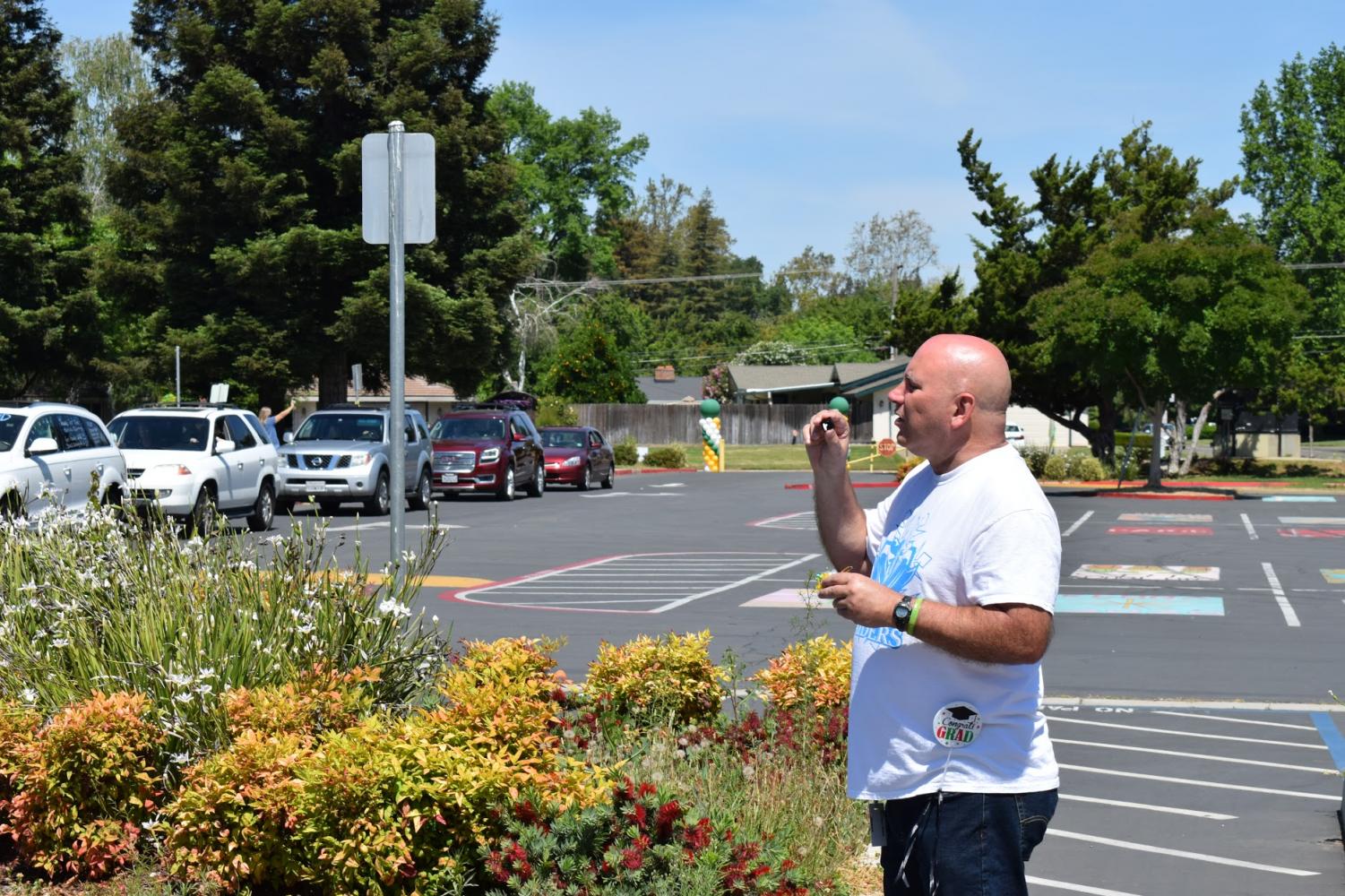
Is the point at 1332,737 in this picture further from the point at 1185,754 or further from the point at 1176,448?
the point at 1176,448

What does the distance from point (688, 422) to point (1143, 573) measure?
204ft

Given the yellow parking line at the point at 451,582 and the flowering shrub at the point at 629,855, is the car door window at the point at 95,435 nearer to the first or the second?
the yellow parking line at the point at 451,582

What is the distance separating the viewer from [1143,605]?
15.7m

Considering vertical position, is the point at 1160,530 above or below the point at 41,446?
below

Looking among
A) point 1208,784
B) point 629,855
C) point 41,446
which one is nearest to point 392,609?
point 629,855

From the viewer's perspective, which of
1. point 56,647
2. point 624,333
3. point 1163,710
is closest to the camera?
point 56,647

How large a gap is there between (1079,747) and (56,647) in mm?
5481

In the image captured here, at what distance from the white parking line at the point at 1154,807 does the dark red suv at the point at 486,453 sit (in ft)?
81.9

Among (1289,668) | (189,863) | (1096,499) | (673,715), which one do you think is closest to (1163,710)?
(1289,668)

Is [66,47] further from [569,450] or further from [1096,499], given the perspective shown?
[1096,499]

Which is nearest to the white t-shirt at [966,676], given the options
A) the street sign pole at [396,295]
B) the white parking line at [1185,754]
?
the street sign pole at [396,295]

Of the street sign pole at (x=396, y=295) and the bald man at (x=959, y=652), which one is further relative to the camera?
the street sign pole at (x=396, y=295)

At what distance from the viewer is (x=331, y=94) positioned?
40.2 m

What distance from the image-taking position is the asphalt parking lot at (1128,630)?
6.56 metres
